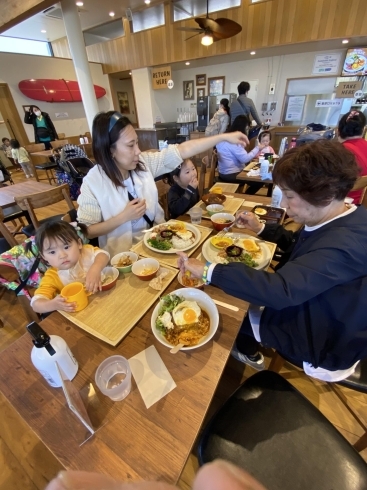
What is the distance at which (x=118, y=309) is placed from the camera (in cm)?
94

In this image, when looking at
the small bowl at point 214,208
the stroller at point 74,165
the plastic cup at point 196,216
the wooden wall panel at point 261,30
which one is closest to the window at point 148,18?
the wooden wall panel at point 261,30

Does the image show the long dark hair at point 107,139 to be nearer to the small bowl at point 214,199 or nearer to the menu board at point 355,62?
the small bowl at point 214,199

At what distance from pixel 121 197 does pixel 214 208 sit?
0.69m

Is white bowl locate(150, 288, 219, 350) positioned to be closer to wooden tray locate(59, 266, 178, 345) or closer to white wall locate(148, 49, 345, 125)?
wooden tray locate(59, 266, 178, 345)

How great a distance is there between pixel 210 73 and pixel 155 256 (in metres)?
8.33

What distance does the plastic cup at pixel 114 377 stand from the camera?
0.66 metres

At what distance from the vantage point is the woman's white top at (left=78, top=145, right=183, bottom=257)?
55.5 inches

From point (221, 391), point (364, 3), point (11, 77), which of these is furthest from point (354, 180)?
point (11, 77)

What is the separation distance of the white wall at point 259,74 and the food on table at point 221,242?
7183 mm

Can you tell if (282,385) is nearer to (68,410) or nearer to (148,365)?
(148,365)

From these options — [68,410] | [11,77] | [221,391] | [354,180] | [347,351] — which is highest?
[11,77]

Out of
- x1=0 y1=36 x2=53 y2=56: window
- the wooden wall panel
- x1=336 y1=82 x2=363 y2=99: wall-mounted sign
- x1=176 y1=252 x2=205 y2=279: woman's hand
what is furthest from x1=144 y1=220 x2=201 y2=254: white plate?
x1=0 y1=36 x2=53 y2=56: window

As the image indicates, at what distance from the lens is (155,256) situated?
1262 mm

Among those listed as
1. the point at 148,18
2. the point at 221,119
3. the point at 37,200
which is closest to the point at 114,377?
the point at 37,200
